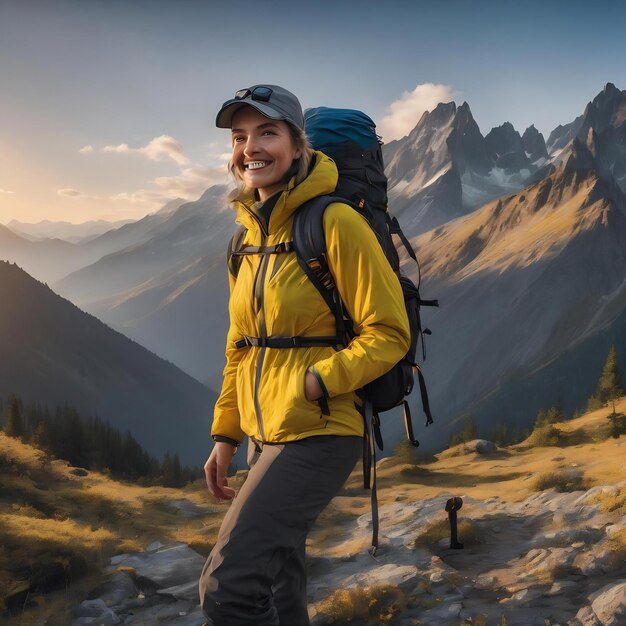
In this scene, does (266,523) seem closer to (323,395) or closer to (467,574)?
(323,395)

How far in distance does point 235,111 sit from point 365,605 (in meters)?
5.72

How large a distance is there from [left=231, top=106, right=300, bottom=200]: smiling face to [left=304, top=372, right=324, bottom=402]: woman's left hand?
114 centimetres

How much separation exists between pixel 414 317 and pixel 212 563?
177 centimetres

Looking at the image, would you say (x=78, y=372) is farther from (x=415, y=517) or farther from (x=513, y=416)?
(x=415, y=517)

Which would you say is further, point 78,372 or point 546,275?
point 78,372

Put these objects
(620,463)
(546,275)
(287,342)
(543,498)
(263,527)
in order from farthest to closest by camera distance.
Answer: (546,275), (620,463), (543,498), (287,342), (263,527)

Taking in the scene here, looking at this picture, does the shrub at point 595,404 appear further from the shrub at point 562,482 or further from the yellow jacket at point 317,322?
the yellow jacket at point 317,322

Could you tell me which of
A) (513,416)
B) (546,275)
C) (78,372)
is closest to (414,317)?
(513,416)

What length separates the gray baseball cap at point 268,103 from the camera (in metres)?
3.20

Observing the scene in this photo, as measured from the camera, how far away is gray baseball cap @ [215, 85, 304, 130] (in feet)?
10.5

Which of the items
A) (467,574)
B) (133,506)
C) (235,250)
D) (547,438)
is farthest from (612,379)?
(235,250)

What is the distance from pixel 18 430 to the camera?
31.9m

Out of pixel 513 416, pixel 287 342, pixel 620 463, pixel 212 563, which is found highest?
pixel 287 342

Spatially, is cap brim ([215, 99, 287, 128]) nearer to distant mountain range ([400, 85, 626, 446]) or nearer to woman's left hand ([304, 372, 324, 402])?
woman's left hand ([304, 372, 324, 402])
